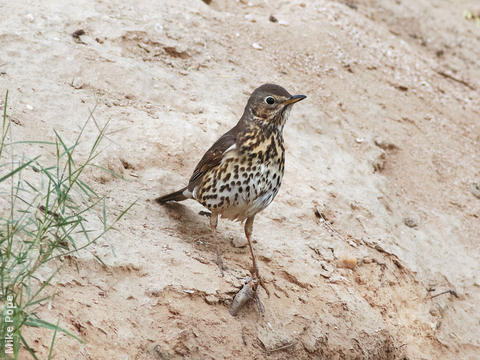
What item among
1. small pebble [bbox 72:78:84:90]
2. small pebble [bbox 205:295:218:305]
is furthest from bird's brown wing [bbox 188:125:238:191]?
small pebble [bbox 72:78:84:90]

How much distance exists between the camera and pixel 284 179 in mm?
6277

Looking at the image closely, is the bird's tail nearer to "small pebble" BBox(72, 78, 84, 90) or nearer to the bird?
the bird

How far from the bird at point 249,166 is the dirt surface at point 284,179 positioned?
0.37 meters

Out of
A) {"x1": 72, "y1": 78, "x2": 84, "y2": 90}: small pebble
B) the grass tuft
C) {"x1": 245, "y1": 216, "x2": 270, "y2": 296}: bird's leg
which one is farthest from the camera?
{"x1": 72, "y1": 78, "x2": 84, "y2": 90}: small pebble

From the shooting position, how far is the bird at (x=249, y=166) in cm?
500

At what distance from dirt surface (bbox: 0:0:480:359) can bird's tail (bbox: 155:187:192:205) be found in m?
0.10

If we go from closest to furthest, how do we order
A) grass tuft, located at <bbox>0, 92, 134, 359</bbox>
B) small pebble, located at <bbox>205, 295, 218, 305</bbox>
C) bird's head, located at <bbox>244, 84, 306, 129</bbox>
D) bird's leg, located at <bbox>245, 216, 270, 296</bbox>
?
grass tuft, located at <bbox>0, 92, 134, 359</bbox> < small pebble, located at <bbox>205, 295, 218, 305</bbox> < bird's leg, located at <bbox>245, 216, 270, 296</bbox> < bird's head, located at <bbox>244, 84, 306, 129</bbox>

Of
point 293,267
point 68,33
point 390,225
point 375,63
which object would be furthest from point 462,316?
point 68,33

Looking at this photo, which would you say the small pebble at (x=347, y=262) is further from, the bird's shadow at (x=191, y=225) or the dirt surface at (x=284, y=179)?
the bird's shadow at (x=191, y=225)

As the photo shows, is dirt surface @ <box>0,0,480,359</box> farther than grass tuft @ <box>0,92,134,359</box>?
Yes

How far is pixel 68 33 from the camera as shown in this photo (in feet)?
21.6

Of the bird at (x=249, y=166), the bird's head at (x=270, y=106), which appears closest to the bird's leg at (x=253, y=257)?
the bird at (x=249, y=166)

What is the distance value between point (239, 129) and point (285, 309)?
141 centimetres

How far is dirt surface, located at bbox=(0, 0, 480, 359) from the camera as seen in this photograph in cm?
443
